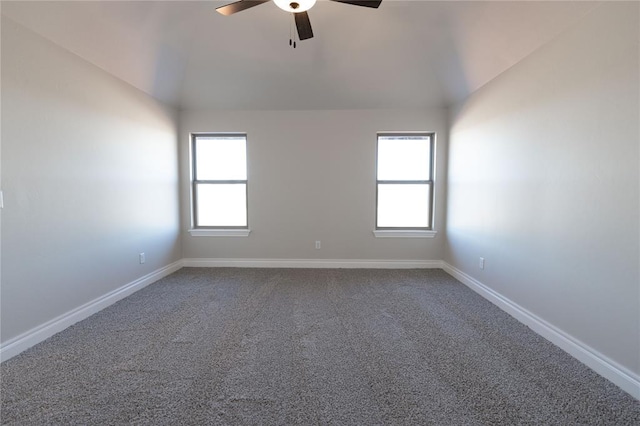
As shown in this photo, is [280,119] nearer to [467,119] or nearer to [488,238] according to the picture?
[467,119]

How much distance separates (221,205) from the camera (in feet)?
13.4

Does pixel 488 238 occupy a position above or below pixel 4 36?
below

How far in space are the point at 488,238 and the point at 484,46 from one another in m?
1.95

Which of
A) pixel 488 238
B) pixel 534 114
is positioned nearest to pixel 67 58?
pixel 534 114

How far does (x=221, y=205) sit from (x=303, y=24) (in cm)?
275

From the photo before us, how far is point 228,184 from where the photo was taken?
404cm

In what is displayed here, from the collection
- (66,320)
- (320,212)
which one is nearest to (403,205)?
(320,212)

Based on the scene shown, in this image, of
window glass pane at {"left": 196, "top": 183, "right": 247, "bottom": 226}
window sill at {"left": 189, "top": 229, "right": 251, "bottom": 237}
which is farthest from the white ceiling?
window sill at {"left": 189, "top": 229, "right": 251, "bottom": 237}

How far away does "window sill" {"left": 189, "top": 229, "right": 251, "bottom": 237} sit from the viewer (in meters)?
3.98

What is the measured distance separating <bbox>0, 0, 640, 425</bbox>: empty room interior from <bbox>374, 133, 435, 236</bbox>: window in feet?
0.11

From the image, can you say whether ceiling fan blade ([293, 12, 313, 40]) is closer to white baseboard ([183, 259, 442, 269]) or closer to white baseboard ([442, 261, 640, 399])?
white baseboard ([183, 259, 442, 269])

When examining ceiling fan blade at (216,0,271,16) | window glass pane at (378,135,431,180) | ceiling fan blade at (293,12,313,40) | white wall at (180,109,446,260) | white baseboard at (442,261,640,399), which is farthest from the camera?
window glass pane at (378,135,431,180)

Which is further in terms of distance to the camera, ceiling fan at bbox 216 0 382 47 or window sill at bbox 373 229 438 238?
window sill at bbox 373 229 438 238

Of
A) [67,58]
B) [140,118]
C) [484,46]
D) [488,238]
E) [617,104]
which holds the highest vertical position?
[484,46]
